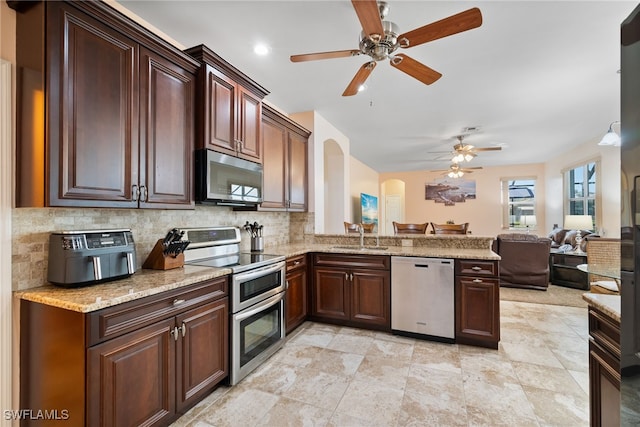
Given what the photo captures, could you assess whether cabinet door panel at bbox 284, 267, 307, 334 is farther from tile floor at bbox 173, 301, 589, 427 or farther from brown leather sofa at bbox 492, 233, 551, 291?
brown leather sofa at bbox 492, 233, 551, 291

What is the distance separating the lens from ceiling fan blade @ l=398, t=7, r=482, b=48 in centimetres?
159

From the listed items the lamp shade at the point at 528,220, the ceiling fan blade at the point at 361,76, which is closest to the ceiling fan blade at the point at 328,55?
the ceiling fan blade at the point at 361,76

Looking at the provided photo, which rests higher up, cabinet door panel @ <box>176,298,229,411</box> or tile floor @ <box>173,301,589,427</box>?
cabinet door panel @ <box>176,298,229,411</box>

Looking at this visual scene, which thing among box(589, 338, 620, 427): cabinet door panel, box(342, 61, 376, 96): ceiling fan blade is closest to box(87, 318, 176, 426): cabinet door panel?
box(589, 338, 620, 427): cabinet door panel

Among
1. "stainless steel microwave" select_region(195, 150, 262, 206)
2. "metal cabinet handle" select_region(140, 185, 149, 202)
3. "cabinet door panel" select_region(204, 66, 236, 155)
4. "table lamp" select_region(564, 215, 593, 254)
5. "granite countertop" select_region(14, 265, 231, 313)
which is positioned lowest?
"granite countertop" select_region(14, 265, 231, 313)

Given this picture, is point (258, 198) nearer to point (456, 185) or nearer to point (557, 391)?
point (557, 391)

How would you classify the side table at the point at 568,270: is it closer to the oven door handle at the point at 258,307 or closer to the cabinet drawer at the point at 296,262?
the cabinet drawer at the point at 296,262

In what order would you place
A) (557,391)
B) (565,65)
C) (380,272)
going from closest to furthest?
(557,391)
(565,65)
(380,272)

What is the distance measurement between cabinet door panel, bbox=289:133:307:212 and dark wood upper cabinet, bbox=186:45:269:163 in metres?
0.81

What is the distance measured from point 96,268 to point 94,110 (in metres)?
0.86

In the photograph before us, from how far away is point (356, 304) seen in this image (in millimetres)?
3139

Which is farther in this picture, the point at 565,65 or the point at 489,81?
the point at 489,81

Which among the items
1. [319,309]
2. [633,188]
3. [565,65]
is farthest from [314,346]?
[565,65]

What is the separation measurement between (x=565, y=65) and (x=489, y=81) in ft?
2.05
